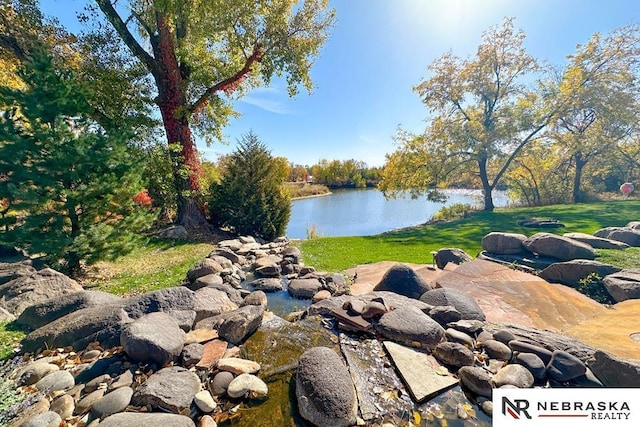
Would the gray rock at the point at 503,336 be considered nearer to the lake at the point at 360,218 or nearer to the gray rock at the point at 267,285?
the gray rock at the point at 267,285

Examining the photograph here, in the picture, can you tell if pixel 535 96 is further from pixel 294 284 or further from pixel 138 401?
pixel 138 401

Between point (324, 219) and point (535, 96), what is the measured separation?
588 inches

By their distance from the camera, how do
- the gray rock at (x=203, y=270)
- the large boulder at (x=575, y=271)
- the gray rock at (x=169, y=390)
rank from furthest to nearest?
1. the gray rock at (x=203, y=270)
2. the large boulder at (x=575, y=271)
3. the gray rock at (x=169, y=390)

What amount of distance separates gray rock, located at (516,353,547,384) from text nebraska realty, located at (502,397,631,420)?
10.8 inches

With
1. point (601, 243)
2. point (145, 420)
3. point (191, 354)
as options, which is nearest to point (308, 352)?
point (191, 354)

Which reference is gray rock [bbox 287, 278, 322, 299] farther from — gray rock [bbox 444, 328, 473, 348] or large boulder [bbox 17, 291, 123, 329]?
large boulder [bbox 17, 291, 123, 329]

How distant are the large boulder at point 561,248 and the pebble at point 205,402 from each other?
676cm

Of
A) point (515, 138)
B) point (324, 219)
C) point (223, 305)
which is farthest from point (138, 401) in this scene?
point (515, 138)

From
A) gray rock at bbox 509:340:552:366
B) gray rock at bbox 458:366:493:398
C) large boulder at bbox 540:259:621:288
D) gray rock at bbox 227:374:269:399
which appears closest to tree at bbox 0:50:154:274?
gray rock at bbox 227:374:269:399

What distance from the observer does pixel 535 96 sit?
15.7 meters

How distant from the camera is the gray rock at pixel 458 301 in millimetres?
3673

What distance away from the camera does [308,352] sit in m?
2.81

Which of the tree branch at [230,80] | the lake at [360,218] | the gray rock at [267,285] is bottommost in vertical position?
the lake at [360,218]

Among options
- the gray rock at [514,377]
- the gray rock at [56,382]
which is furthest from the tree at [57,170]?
the gray rock at [514,377]
